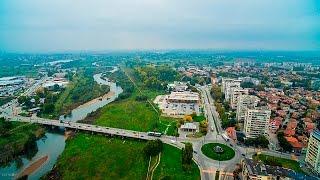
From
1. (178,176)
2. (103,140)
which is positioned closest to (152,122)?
(103,140)

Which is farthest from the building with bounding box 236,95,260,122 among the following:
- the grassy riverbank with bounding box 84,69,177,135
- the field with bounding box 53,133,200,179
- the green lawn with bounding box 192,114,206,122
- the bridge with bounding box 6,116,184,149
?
the field with bounding box 53,133,200,179

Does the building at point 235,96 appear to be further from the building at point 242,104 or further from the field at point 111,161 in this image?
the field at point 111,161

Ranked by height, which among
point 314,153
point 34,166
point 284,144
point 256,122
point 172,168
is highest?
point 256,122

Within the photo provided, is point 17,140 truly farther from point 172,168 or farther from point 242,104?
point 242,104

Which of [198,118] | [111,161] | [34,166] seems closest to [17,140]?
[34,166]

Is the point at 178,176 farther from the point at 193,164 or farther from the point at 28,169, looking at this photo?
the point at 28,169

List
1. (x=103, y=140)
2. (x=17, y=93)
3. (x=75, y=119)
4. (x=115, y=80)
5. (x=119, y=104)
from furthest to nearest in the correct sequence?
(x=115, y=80), (x=17, y=93), (x=119, y=104), (x=75, y=119), (x=103, y=140)

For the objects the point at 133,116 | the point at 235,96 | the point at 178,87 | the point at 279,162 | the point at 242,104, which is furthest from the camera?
the point at 178,87
